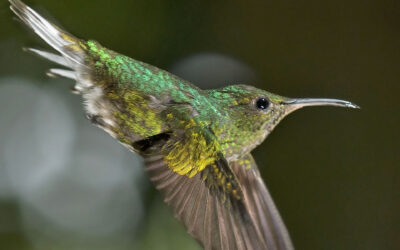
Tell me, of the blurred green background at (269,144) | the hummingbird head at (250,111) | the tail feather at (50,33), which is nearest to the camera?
the tail feather at (50,33)

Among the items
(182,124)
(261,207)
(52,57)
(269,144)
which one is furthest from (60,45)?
(269,144)

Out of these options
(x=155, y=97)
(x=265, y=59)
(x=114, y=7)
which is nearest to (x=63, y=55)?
(x=155, y=97)

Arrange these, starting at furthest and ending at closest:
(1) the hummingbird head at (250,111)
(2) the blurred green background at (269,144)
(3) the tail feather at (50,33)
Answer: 1. (2) the blurred green background at (269,144)
2. (1) the hummingbird head at (250,111)
3. (3) the tail feather at (50,33)

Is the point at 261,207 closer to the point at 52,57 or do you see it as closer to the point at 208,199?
the point at 208,199

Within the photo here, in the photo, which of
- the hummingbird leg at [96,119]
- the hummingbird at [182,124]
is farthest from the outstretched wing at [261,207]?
the hummingbird leg at [96,119]

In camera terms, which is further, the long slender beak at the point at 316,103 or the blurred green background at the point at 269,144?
the blurred green background at the point at 269,144

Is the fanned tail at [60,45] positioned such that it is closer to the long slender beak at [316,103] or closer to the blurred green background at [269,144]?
the long slender beak at [316,103]

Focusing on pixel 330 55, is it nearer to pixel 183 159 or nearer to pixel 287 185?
pixel 287 185
